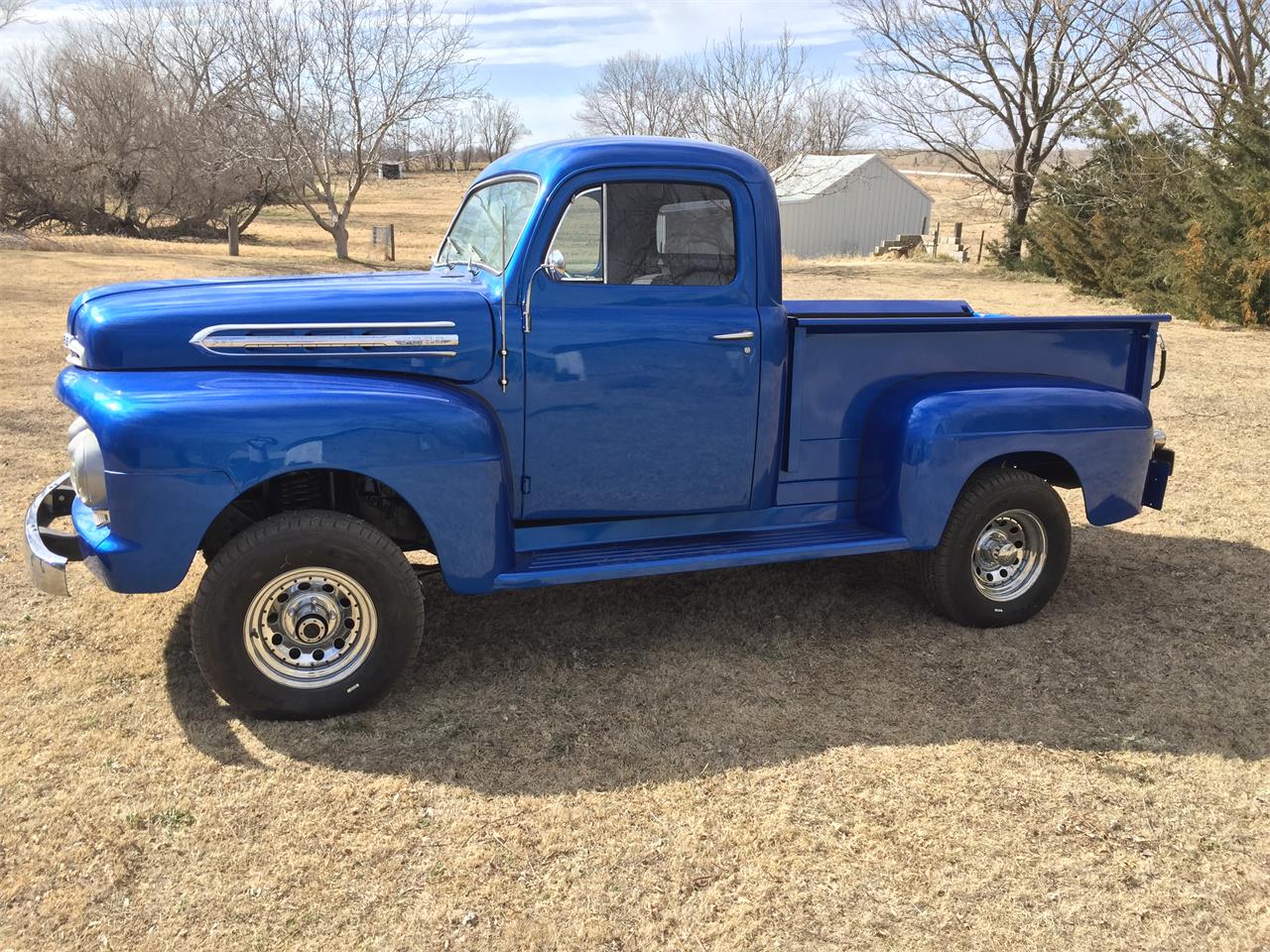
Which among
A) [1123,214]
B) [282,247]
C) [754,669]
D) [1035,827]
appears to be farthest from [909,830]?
[282,247]

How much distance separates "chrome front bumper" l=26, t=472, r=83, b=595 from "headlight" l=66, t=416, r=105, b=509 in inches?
9.5

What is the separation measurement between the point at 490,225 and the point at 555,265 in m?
0.64

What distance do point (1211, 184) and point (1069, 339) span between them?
13.3m

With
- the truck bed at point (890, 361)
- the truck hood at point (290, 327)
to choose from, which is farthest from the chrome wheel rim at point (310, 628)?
the truck bed at point (890, 361)

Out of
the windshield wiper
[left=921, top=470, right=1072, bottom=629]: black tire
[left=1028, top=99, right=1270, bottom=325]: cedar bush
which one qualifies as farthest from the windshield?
[left=1028, top=99, right=1270, bottom=325]: cedar bush

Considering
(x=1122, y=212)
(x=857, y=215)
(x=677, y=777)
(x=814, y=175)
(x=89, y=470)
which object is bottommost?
(x=677, y=777)

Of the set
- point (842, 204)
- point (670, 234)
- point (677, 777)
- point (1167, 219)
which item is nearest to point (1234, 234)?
point (1167, 219)

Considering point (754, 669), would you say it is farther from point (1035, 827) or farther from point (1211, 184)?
point (1211, 184)

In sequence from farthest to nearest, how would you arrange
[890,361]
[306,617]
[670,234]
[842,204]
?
[842,204]
[890,361]
[670,234]
[306,617]

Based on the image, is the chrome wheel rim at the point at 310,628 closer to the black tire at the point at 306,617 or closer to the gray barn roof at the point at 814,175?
the black tire at the point at 306,617

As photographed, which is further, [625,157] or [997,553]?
[997,553]

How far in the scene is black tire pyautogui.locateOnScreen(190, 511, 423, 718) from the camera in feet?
11.3

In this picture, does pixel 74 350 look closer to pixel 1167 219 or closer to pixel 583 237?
pixel 583 237

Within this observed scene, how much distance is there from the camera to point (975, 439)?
428 centimetres
